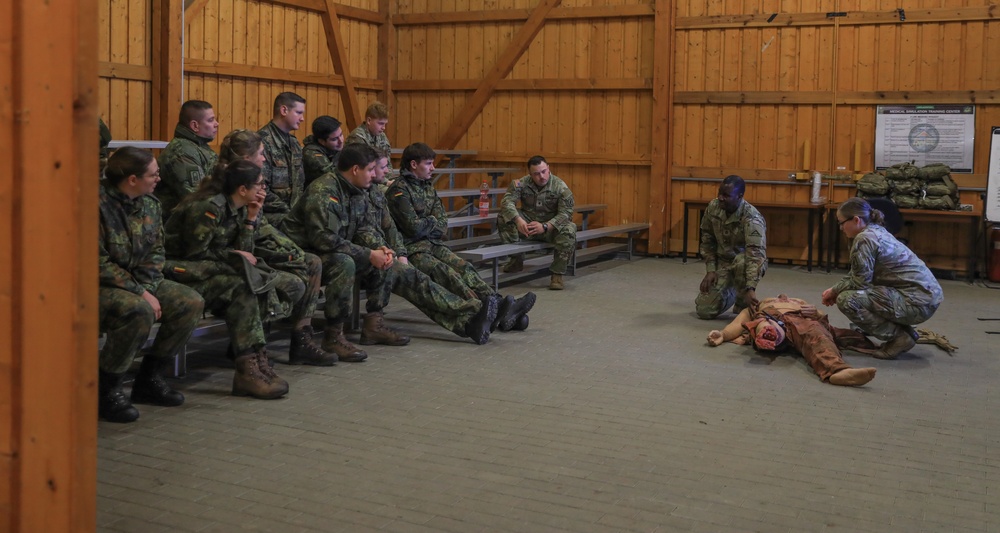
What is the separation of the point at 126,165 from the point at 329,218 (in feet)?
5.60

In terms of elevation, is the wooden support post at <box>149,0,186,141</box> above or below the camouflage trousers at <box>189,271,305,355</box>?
above

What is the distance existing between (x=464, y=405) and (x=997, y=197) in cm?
630

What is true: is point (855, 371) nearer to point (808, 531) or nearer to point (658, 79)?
point (808, 531)

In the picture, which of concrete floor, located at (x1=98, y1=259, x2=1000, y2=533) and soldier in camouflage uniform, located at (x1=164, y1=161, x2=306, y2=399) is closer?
concrete floor, located at (x1=98, y1=259, x2=1000, y2=533)

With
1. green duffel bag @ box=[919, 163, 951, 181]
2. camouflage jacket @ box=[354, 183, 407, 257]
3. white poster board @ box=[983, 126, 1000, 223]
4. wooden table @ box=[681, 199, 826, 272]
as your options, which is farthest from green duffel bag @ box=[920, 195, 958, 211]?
camouflage jacket @ box=[354, 183, 407, 257]

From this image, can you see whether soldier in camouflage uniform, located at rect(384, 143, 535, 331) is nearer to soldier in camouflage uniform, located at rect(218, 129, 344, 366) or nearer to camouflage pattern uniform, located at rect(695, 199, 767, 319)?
soldier in camouflage uniform, located at rect(218, 129, 344, 366)

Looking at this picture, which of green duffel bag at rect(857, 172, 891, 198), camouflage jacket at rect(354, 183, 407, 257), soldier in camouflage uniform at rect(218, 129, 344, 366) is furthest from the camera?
green duffel bag at rect(857, 172, 891, 198)

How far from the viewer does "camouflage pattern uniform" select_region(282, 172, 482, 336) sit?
20.4 feet

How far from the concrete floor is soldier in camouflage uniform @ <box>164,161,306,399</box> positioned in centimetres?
17

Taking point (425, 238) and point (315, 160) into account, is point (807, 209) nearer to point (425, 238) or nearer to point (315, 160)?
point (425, 238)

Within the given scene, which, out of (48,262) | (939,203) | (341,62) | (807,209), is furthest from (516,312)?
(341,62)

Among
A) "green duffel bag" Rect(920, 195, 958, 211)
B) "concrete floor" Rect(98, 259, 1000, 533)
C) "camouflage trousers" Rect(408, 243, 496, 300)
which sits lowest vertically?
"concrete floor" Rect(98, 259, 1000, 533)

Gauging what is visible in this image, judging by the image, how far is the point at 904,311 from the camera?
6.45 metres

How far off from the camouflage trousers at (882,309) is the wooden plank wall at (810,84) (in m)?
4.89
